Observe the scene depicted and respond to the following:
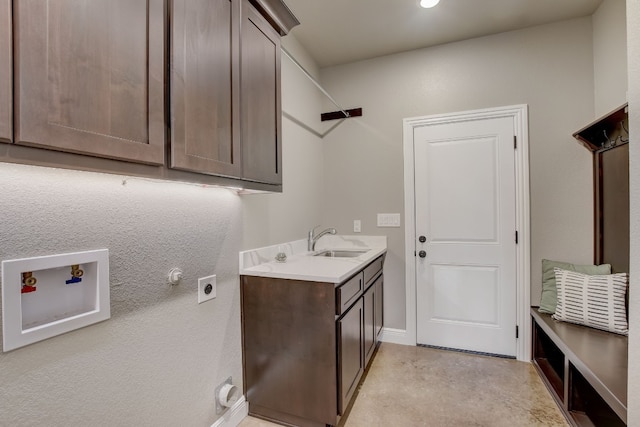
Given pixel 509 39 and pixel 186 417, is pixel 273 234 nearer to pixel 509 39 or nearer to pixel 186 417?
pixel 186 417

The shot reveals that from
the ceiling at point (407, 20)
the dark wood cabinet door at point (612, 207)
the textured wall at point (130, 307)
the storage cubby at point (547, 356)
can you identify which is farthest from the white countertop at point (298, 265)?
the ceiling at point (407, 20)

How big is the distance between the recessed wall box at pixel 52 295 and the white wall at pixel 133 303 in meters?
0.03

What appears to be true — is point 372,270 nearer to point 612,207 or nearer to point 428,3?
point 612,207

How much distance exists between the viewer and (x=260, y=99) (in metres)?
1.60

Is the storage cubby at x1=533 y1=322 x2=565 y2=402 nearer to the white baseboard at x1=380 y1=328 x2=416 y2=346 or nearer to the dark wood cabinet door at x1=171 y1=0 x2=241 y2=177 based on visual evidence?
the white baseboard at x1=380 y1=328 x2=416 y2=346

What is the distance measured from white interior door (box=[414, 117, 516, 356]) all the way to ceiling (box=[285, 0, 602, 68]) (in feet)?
2.47

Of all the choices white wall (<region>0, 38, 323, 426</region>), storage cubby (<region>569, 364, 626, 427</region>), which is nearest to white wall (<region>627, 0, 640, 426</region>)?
storage cubby (<region>569, 364, 626, 427</region>)

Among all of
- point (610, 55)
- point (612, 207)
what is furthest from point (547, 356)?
point (610, 55)

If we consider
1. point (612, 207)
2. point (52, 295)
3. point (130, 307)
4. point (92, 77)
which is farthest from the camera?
point (612, 207)

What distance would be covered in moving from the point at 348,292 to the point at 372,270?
0.66 metres

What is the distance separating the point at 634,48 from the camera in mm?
1038

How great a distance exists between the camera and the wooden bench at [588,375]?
56.8 inches

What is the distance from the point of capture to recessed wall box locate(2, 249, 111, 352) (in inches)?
34.3

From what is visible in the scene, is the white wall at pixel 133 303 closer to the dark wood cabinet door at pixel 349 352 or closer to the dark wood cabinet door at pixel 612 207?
the dark wood cabinet door at pixel 349 352
